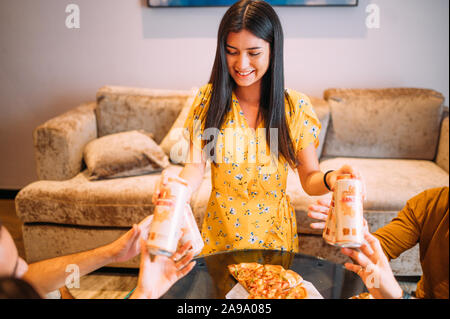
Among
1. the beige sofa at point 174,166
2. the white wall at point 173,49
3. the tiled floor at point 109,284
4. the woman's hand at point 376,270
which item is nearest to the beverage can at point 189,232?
the woman's hand at point 376,270

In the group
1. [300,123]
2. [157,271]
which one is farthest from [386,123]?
[157,271]

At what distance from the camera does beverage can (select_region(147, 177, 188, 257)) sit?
68 centimetres

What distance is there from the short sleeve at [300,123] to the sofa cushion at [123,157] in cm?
108

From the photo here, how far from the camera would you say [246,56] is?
112 centimetres

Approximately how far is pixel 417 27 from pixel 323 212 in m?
2.04

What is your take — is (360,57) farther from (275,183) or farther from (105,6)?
(105,6)

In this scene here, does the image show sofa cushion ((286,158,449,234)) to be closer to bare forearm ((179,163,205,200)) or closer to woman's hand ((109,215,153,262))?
bare forearm ((179,163,205,200))

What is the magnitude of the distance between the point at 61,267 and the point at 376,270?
2.55 ft

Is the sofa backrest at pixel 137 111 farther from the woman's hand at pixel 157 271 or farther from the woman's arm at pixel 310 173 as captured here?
the woman's hand at pixel 157 271

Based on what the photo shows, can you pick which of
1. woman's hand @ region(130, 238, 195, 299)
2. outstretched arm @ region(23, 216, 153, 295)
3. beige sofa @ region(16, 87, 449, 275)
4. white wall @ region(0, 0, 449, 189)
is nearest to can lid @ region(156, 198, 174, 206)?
woman's hand @ region(130, 238, 195, 299)

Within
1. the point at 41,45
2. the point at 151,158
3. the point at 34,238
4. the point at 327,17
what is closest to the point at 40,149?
the point at 34,238

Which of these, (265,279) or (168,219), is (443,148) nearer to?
(265,279)

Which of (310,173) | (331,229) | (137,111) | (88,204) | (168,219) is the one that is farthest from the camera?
(137,111)

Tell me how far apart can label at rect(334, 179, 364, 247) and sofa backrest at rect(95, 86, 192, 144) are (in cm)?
175
